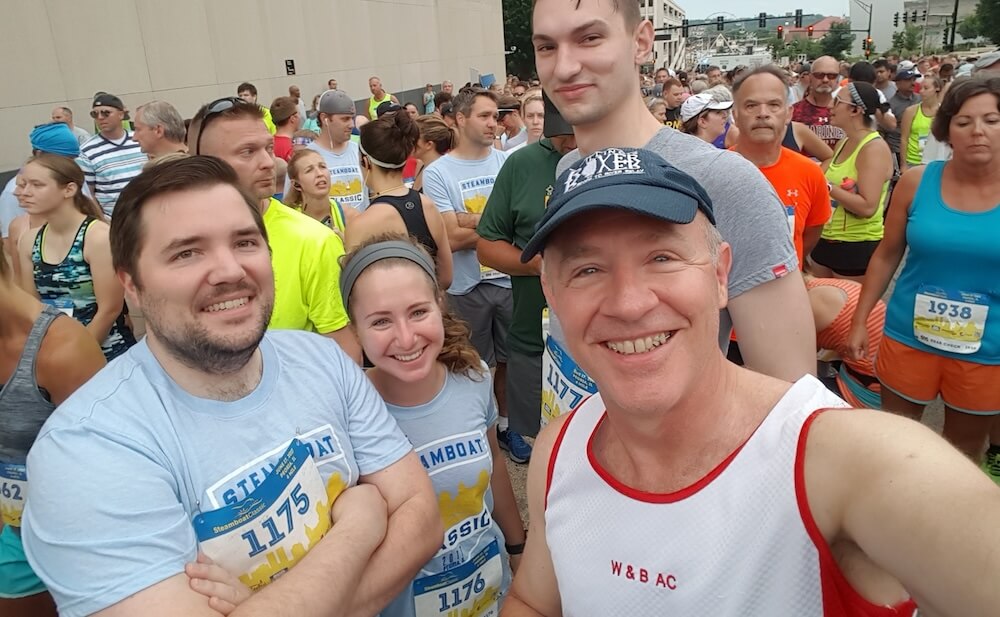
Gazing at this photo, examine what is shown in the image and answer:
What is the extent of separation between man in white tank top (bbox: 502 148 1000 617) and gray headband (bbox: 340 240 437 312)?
1.12 m

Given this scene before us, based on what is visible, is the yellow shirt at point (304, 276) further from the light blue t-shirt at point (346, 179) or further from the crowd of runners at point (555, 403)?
the light blue t-shirt at point (346, 179)

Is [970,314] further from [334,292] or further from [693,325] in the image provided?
[334,292]

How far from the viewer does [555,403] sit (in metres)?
2.34

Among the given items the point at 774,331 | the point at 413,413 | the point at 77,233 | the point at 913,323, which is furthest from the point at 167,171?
the point at 913,323

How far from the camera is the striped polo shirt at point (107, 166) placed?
263 inches

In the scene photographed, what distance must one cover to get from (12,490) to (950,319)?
3.94m

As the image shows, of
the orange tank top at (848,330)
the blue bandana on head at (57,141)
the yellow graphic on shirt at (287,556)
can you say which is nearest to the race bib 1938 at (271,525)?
the yellow graphic on shirt at (287,556)

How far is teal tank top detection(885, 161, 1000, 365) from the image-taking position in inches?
112

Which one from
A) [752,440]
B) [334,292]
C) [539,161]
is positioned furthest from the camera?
[539,161]

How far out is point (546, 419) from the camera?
251 cm

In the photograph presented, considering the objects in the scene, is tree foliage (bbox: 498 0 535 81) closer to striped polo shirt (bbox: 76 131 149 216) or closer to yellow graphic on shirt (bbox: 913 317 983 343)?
striped polo shirt (bbox: 76 131 149 216)

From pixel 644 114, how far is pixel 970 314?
6.76 ft

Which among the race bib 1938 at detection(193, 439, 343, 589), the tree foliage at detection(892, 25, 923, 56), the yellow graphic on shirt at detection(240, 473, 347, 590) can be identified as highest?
the tree foliage at detection(892, 25, 923, 56)

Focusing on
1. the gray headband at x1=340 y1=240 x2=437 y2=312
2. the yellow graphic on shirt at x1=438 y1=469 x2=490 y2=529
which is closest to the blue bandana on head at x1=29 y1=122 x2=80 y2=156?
the gray headband at x1=340 y1=240 x2=437 y2=312
